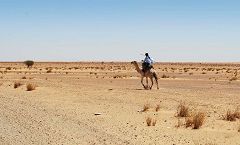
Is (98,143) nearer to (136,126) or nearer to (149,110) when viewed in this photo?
(136,126)

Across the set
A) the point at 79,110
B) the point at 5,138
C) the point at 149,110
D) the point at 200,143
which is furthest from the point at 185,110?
the point at 5,138

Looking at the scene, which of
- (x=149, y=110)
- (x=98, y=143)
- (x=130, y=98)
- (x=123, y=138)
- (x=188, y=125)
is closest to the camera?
(x=98, y=143)

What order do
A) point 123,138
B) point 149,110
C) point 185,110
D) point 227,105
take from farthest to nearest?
point 227,105 → point 149,110 → point 185,110 → point 123,138

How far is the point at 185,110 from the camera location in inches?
811

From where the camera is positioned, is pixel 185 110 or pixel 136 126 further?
pixel 185 110

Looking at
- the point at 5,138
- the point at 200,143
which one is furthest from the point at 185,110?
the point at 5,138

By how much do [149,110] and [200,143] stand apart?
8.66m

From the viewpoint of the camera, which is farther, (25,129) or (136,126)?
(136,126)

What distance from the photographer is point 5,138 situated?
47.9ft

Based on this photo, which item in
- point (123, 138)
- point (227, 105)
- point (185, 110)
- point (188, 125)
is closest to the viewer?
point (123, 138)

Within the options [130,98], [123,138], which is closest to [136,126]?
[123,138]

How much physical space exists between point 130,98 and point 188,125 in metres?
12.4

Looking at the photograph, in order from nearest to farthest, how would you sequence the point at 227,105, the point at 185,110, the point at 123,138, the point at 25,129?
the point at 123,138 < the point at 25,129 < the point at 185,110 < the point at 227,105

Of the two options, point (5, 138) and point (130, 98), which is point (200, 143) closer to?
point (5, 138)
